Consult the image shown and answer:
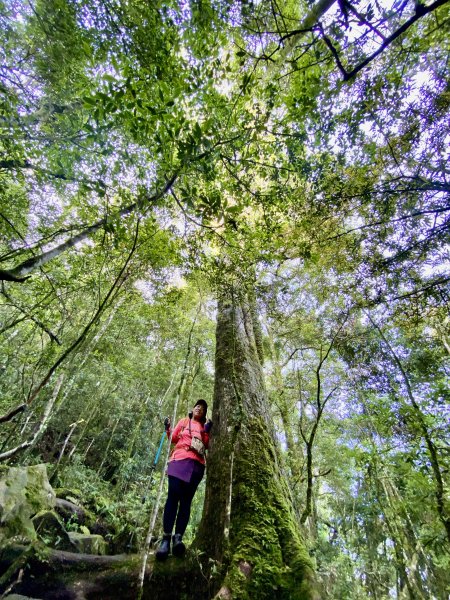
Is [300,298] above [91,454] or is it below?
above

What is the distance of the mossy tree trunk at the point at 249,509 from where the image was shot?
201 cm

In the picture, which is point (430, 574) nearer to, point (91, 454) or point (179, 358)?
point (179, 358)

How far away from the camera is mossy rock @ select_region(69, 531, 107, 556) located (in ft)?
14.6

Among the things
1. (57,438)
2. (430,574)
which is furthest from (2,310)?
(430,574)

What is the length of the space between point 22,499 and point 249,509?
342 cm

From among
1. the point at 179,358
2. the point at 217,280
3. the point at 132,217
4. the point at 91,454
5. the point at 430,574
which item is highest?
the point at 179,358

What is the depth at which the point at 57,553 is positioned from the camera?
2926mm

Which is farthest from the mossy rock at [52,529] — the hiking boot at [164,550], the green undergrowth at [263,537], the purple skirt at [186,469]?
the green undergrowth at [263,537]

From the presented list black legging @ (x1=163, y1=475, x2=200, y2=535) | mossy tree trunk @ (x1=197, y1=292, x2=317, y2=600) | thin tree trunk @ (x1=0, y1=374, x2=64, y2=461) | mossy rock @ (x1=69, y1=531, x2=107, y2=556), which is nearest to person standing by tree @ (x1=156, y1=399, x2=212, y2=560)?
black legging @ (x1=163, y1=475, x2=200, y2=535)

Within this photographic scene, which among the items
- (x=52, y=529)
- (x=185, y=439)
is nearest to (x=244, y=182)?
(x=185, y=439)

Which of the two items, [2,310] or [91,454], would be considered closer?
[2,310]

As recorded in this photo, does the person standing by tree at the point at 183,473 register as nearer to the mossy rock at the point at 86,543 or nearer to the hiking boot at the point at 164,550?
the hiking boot at the point at 164,550

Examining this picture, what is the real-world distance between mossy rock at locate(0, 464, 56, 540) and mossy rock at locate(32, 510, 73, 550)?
12cm

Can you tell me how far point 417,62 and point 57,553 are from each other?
7232 mm
